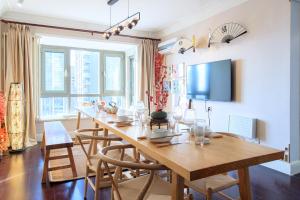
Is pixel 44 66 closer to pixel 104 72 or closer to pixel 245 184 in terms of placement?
pixel 104 72

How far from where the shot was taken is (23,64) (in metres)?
4.38

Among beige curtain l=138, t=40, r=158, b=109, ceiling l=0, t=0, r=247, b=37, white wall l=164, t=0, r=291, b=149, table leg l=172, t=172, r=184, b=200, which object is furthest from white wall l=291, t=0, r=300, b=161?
beige curtain l=138, t=40, r=158, b=109

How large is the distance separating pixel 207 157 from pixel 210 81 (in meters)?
2.90

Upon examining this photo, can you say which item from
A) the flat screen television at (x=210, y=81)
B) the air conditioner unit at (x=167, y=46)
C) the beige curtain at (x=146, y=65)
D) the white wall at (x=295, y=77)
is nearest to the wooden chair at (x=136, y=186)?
the white wall at (x=295, y=77)

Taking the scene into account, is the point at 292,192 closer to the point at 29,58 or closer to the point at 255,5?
Answer: the point at 255,5

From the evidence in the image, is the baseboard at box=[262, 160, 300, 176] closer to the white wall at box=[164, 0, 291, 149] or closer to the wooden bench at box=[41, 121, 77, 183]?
the white wall at box=[164, 0, 291, 149]

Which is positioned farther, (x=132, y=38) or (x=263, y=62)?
(x=132, y=38)

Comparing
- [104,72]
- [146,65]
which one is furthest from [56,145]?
[104,72]

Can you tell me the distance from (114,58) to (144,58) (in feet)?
→ 3.76

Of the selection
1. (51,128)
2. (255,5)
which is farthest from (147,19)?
(51,128)

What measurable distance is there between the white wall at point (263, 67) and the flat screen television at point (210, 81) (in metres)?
0.13

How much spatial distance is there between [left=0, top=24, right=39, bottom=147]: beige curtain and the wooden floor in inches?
54.8

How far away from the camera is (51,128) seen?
142 inches

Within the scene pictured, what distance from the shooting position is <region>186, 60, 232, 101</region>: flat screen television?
3702 millimetres
